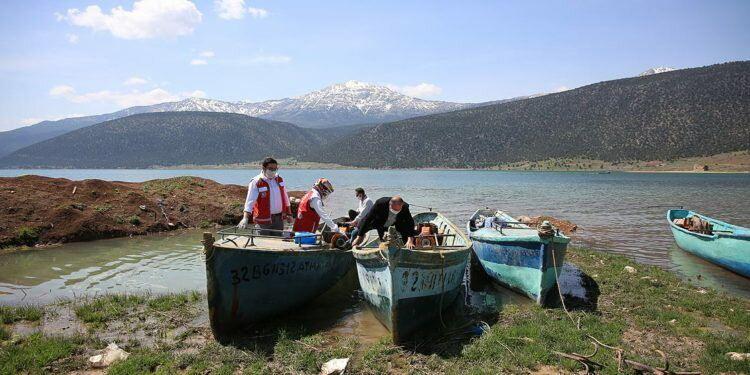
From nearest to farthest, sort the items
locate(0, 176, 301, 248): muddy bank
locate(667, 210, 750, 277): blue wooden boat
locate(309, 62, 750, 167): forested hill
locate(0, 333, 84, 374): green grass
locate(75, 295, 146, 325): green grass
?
1. locate(0, 333, 84, 374): green grass
2. locate(75, 295, 146, 325): green grass
3. locate(667, 210, 750, 277): blue wooden boat
4. locate(0, 176, 301, 248): muddy bank
5. locate(309, 62, 750, 167): forested hill

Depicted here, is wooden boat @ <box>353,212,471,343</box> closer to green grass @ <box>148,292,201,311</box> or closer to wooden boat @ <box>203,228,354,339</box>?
wooden boat @ <box>203,228,354,339</box>

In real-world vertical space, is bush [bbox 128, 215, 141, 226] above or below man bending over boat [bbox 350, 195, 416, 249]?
below

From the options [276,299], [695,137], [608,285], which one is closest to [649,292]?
[608,285]

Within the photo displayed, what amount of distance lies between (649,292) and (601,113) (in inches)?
5426

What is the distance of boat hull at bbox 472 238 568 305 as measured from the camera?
9.87m

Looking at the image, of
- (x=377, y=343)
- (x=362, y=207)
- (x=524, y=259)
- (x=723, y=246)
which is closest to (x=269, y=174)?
(x=362, y=207)

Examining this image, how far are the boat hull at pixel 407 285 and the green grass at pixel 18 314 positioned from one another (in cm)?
623

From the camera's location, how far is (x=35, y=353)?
21.9 feet

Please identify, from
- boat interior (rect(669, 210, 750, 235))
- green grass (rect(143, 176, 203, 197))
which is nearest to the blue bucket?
boat interior (rect(669, 210, 750, 235))

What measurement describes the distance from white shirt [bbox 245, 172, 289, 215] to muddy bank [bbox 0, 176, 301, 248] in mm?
11537

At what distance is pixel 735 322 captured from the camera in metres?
8.47

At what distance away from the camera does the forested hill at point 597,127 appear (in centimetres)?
11056

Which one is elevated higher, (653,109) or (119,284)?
(653,109)

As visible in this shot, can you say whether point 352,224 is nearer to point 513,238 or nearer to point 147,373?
point 513,238
